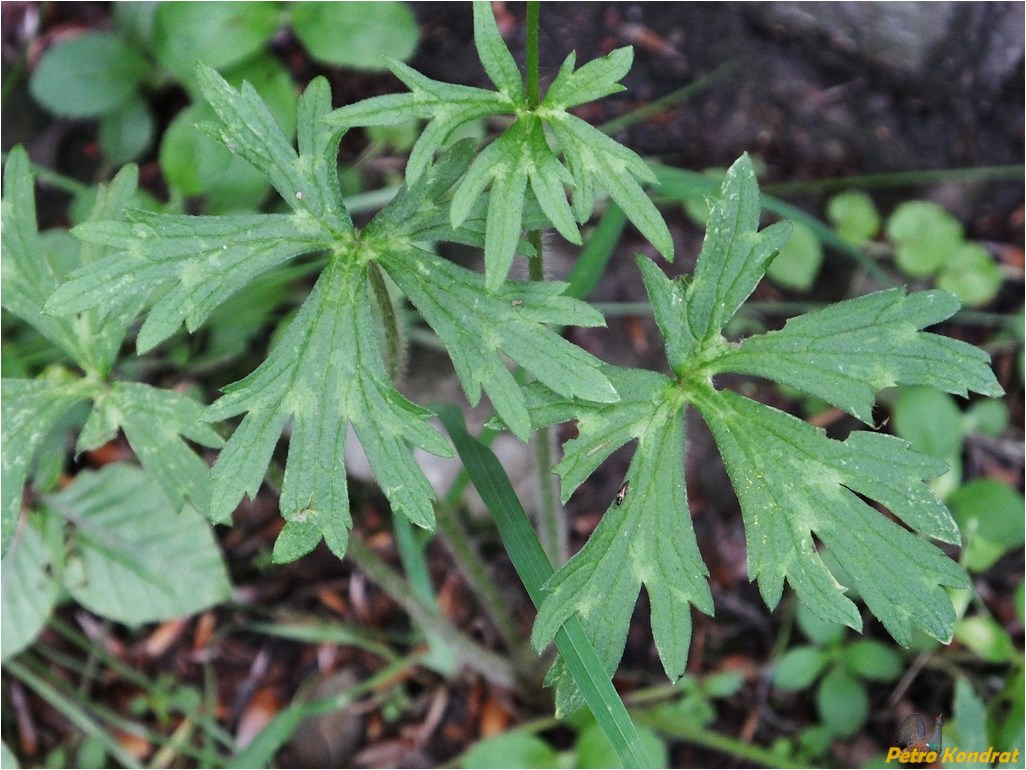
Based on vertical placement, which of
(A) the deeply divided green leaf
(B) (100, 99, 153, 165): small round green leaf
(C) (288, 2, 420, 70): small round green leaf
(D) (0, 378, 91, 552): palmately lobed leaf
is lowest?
(A) the deeply divided green leaf

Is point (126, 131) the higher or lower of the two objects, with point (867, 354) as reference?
higher

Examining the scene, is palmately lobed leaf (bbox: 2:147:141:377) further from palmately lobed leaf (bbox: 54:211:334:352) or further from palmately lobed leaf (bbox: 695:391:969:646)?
palmately lobed leaf (bbox: 695:391:969:646)

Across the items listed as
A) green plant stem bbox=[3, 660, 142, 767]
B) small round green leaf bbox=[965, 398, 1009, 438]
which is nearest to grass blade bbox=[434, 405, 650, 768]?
green plant stem bbox=[3, 660, 142, 767]

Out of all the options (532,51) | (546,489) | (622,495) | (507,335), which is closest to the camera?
(532,51)

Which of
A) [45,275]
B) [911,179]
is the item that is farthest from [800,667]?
[45,275]

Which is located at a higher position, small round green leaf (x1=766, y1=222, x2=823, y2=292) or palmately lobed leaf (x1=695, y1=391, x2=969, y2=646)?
palmately lobed leaf (x1=695, y1=391, x2=969, y2=646)

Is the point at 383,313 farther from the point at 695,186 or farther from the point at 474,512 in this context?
the point at 474,512

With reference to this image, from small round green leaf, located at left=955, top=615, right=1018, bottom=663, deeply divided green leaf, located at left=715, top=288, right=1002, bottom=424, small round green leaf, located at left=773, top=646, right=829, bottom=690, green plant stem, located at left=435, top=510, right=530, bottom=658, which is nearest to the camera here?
deeply divided green leaf, located at left=715, top=288, right=1002, bottom=424

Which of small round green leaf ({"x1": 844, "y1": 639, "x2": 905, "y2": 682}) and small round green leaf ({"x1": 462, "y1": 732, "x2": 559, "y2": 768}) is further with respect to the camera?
small round green leaf ({"x1": 844, "y1": 639, "x2": 905, "y2": 682})

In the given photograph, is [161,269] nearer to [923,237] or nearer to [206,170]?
[206,170]
